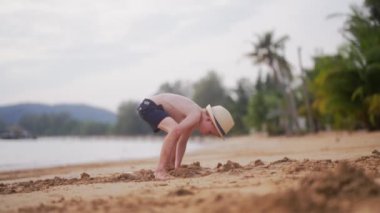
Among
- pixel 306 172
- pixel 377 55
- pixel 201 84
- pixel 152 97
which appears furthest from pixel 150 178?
pixel 201 84

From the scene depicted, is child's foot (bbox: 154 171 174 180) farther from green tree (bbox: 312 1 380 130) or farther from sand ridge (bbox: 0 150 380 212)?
green tree (bbox: 312 1 380 130)

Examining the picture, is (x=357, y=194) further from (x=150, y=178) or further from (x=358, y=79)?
(x=358, y=79)

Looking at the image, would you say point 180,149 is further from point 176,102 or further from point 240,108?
point 240,108

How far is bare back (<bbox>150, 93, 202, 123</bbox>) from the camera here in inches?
210

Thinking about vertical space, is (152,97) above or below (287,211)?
above

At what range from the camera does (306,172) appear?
171 inches

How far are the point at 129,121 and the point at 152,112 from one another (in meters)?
109

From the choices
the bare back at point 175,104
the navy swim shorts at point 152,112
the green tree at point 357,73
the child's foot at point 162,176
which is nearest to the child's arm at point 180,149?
the bare back at point 175,104

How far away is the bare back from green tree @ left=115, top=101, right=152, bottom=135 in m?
104

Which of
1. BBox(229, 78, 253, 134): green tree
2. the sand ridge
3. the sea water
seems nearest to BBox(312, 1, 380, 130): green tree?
the sea water

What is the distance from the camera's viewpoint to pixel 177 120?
216 inches

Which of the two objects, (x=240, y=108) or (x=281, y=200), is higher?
(x=240, y=108)

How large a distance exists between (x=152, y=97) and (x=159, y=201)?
8.04 ft

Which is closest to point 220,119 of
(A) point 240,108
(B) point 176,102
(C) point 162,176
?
(B) point 176,102
